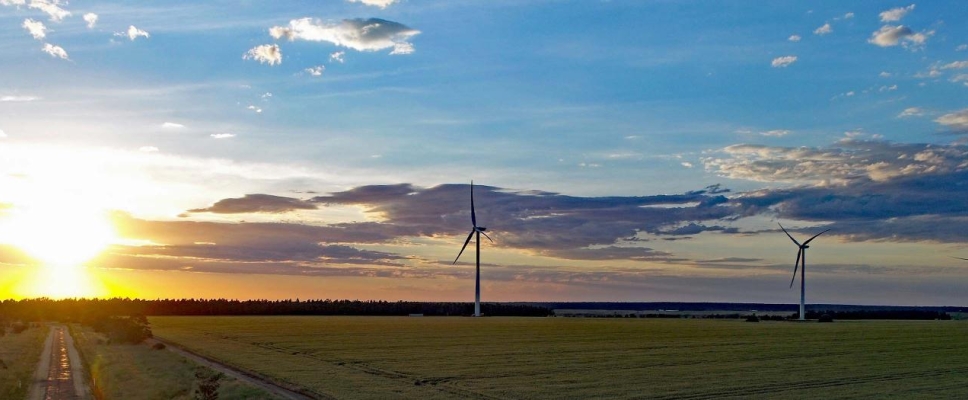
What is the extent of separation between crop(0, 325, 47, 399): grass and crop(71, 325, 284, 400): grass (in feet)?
10.8

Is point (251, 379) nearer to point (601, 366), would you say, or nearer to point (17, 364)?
point (601, 366)

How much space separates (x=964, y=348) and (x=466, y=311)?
128 metres

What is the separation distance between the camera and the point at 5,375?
151 feet

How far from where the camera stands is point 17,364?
2100 inches

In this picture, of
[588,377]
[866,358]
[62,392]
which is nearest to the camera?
[62,392]

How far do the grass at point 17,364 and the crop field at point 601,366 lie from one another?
11.0 m

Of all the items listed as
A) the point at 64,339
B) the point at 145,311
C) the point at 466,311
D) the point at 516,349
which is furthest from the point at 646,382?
the point at 145,311

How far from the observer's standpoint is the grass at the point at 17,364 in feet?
132

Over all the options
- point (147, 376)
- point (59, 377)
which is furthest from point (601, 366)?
point (59, 377)

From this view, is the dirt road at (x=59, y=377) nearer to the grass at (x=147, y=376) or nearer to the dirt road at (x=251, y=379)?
the grass at (x=147, y=376)

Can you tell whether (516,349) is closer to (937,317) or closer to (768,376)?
(768,376)

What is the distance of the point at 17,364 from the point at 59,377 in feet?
28.8

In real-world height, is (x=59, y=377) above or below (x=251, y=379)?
below

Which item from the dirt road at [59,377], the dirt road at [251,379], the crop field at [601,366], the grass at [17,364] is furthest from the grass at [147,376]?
the grass at [17,364]
